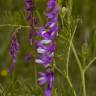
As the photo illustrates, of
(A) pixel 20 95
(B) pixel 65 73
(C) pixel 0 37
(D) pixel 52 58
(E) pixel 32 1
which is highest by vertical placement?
(E) pixel 32 1

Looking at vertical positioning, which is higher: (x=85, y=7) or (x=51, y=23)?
(x=51, y=23)

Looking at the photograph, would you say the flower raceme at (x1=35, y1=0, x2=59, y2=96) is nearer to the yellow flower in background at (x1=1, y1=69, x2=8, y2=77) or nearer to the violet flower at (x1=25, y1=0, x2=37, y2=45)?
the violet flower at (x1=25, y1=0, x2=37, y2=45)

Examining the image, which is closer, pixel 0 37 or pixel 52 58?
pixel 52 58

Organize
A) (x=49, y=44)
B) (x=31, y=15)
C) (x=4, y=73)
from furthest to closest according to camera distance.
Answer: (x=4, y=73)
(x=31, y=15)
(x=49, y=44)

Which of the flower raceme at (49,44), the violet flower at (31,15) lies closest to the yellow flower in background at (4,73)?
the violet flower at (31,15)

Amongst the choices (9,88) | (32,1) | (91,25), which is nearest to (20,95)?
(9,88)

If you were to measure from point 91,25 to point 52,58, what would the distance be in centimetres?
381

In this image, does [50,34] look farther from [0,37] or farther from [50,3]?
[0,37]

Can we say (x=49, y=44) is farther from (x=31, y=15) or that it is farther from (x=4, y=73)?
(x=4, y=73)

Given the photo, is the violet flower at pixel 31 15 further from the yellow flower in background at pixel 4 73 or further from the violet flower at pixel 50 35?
the yellow flower in background at pixel 4 73

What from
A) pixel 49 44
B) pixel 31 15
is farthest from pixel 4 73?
pixel 49 44

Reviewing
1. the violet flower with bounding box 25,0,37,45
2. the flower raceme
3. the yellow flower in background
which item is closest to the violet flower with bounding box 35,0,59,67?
the flower raceme

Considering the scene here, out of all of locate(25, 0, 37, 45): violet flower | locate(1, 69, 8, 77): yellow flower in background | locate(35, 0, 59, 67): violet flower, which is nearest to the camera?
locate(35, 0, 59, 67): violet flower

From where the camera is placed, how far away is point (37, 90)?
255cm
